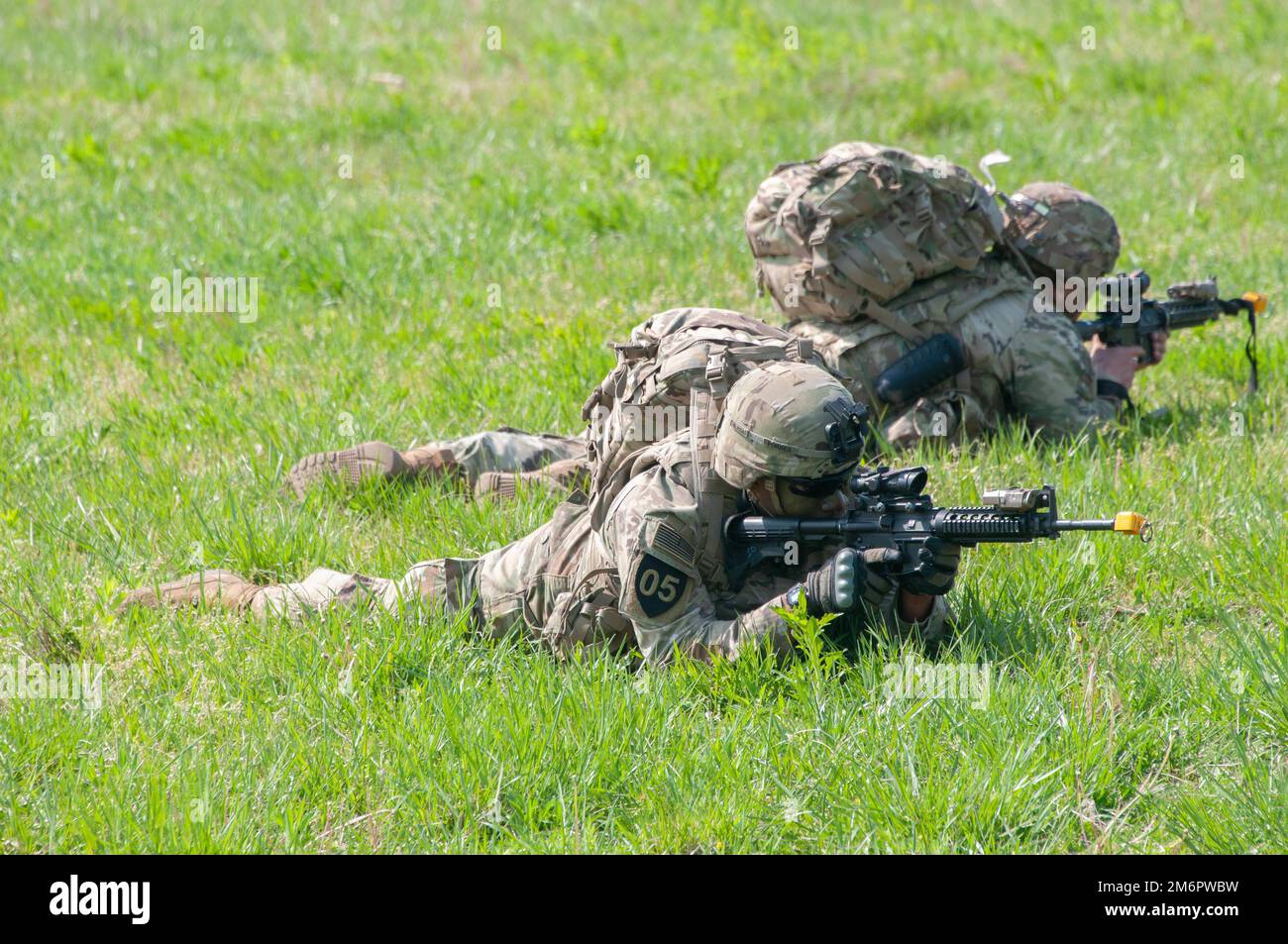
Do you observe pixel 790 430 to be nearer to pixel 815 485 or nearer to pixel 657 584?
pixel 815 485

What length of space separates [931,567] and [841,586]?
310 mm

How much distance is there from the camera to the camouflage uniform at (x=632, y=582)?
450cm

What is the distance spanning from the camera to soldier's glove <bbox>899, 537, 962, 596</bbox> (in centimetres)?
431

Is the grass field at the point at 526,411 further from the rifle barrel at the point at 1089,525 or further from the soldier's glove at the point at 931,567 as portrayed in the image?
the rifle barrel at the point at 1089,525

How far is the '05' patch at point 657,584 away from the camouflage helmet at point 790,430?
341 millimetres

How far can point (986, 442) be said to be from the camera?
20.8ft

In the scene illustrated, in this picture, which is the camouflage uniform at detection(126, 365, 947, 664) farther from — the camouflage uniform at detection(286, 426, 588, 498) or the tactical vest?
the camouflage uniform at detection(286, 426, 588, 498)

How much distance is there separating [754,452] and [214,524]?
8.54ft

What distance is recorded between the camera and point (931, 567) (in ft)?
14.1
